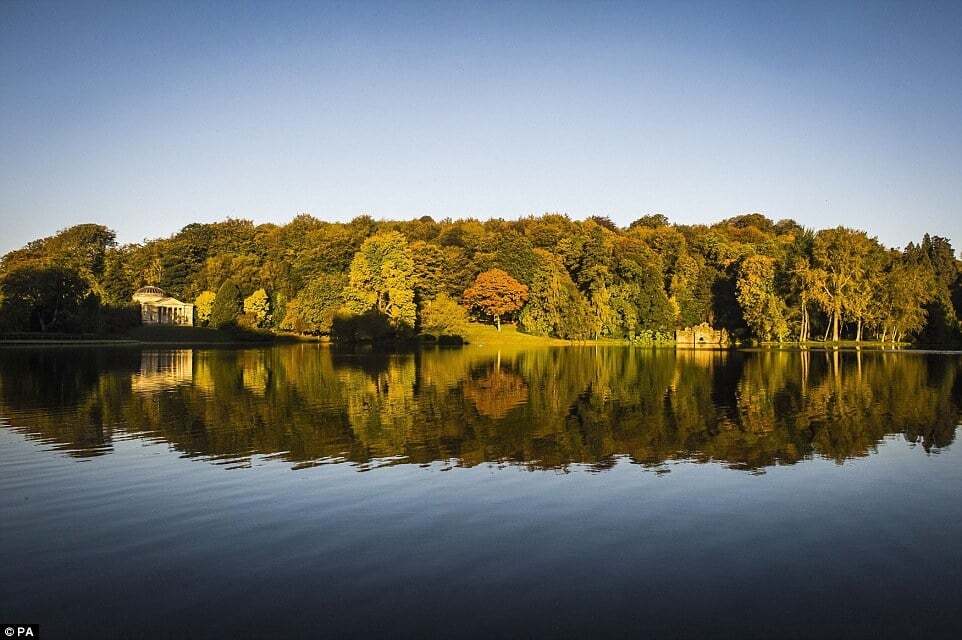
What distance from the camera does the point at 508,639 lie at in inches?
257

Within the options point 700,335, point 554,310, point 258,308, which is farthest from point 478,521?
point 700,335

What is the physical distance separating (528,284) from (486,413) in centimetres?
6371

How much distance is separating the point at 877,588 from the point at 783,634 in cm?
183

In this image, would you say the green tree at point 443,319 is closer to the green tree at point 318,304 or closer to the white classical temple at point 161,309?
the green tree at point 318,304

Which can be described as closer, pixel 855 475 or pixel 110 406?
pixel 855 475

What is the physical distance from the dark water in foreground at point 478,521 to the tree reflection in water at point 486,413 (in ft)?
0.55

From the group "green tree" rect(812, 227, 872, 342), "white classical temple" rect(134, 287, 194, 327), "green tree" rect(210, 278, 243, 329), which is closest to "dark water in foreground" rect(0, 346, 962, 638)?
"green tree" rect(812, 227, 872, 342)

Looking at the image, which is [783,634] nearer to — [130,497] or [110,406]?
[130,497]

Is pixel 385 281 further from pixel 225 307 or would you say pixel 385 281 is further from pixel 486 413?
pixel 486 413

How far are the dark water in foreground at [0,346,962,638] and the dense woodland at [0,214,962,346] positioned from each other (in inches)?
2199

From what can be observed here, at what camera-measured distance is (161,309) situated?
9462 centimetres

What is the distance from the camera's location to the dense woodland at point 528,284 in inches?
2928

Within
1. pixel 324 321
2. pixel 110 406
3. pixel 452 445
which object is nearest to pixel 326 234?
pixel 324 321

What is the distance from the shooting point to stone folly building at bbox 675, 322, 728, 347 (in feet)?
295
